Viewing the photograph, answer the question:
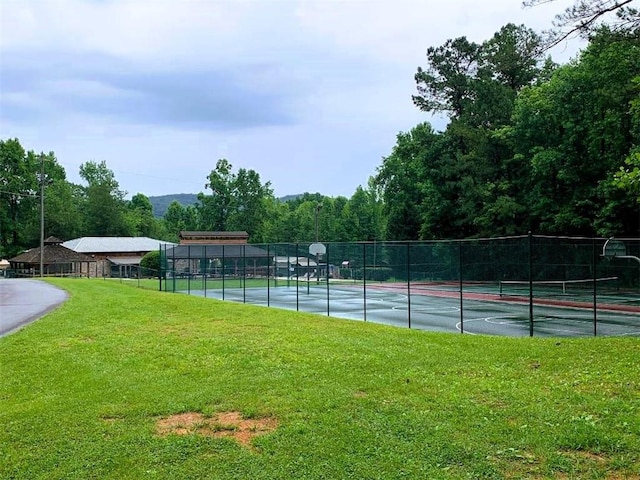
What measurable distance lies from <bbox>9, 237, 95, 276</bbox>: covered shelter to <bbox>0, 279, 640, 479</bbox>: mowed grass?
5231 cm

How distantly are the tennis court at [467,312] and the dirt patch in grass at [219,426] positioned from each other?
8.47 m

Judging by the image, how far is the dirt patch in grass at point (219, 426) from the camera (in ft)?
17.0

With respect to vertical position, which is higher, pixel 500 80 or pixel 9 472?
pixel 500 80

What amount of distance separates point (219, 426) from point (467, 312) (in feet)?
51.7

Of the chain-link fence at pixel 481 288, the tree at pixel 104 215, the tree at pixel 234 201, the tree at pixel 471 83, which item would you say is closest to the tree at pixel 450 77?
the tree at pixel 471 83

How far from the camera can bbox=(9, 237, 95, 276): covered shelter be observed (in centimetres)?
5788

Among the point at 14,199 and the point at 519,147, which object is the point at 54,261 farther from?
the point at 519,147

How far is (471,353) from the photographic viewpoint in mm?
8672

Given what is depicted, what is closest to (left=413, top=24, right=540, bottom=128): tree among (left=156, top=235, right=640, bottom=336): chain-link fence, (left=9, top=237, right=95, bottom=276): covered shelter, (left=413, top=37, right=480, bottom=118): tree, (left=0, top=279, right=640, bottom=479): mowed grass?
(left=413, top=37, right=480, bottom=118): tree

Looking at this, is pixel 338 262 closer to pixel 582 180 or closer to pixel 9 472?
pixel 582 180

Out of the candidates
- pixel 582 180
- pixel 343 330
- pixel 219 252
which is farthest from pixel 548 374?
pixel 219 252

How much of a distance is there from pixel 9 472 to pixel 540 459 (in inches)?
159

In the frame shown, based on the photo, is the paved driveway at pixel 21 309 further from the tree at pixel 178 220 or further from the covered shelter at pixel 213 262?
the tree at pixel 178 220

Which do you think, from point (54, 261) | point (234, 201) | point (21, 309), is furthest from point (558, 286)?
point (234, 201)
